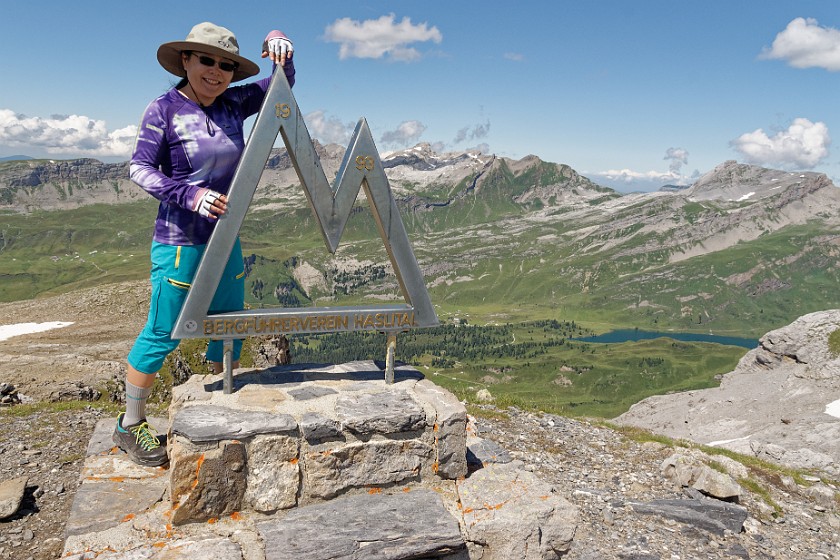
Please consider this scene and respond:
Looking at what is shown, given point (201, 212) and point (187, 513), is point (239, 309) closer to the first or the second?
point (201, 212)

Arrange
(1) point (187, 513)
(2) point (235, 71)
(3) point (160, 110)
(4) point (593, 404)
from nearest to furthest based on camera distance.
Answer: (1) point (187, 513) < (3) point (160, 110) < (2) point (235, 71) < (4) point (593, 404)

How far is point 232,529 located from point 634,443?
38.8 ft

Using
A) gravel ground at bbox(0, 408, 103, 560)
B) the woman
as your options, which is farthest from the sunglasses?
gravel ground at bbox(0, 408, 103, 560)

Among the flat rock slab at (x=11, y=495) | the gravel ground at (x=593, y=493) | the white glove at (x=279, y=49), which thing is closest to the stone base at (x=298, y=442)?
the gravel ground at (x=593, y=493)

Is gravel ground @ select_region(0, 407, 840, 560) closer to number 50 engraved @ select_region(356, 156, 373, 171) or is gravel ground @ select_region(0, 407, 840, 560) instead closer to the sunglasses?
number 50 engraved @ select_region(356, 156, 373, 171)

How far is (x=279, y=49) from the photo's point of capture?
26.9ft

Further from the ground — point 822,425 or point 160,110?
point 160,110

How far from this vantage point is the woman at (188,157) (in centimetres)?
767

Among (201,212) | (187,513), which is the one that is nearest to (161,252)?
(201,212)

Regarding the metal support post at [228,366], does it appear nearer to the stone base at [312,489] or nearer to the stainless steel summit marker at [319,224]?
the stainless steel summit marker at [319,224]

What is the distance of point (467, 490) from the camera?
28.5ft

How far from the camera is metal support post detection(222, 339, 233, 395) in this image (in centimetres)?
825

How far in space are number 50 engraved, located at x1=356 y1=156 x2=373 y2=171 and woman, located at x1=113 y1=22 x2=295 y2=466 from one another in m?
1.71

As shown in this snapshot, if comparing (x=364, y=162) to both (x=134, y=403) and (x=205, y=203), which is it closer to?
(x=205, y=203)
